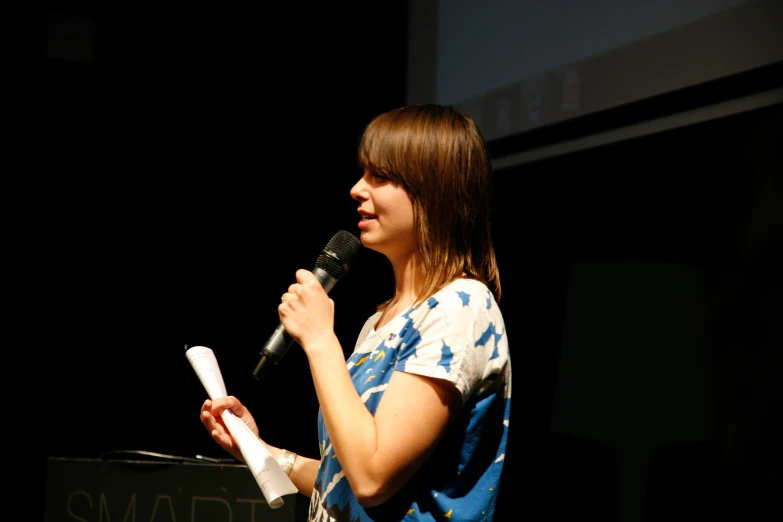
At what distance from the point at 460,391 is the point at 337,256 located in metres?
0.39

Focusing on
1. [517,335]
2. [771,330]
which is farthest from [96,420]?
[771,330]

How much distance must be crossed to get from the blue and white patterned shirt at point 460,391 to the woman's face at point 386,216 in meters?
0.12

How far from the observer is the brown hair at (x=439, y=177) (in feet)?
4.11

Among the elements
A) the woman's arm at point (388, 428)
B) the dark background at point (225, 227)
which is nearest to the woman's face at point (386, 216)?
the woman's arm at point (388, 428)

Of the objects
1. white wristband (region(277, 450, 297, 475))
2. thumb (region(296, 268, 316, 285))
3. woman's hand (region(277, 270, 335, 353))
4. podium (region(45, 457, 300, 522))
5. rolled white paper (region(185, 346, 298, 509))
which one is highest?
thumb (region(296, 268, 316, 285))

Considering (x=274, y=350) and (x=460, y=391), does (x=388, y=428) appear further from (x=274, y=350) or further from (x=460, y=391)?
(x=274, y=350)

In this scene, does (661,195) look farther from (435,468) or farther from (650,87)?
(435,468)

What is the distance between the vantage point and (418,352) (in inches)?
43.7

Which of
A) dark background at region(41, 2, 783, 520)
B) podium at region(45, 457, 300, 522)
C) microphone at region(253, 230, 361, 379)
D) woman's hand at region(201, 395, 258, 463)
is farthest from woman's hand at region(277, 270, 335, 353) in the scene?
dark background at region(41, 2, 783, 520)

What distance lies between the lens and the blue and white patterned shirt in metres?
1.11

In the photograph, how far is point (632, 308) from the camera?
2.06 meters

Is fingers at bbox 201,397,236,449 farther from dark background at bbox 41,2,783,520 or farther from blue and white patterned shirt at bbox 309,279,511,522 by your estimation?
dark background at bbox 41,2,783,520

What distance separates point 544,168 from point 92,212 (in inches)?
62.2

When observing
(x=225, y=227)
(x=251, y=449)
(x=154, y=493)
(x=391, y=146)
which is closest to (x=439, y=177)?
(x=391, y=146)
